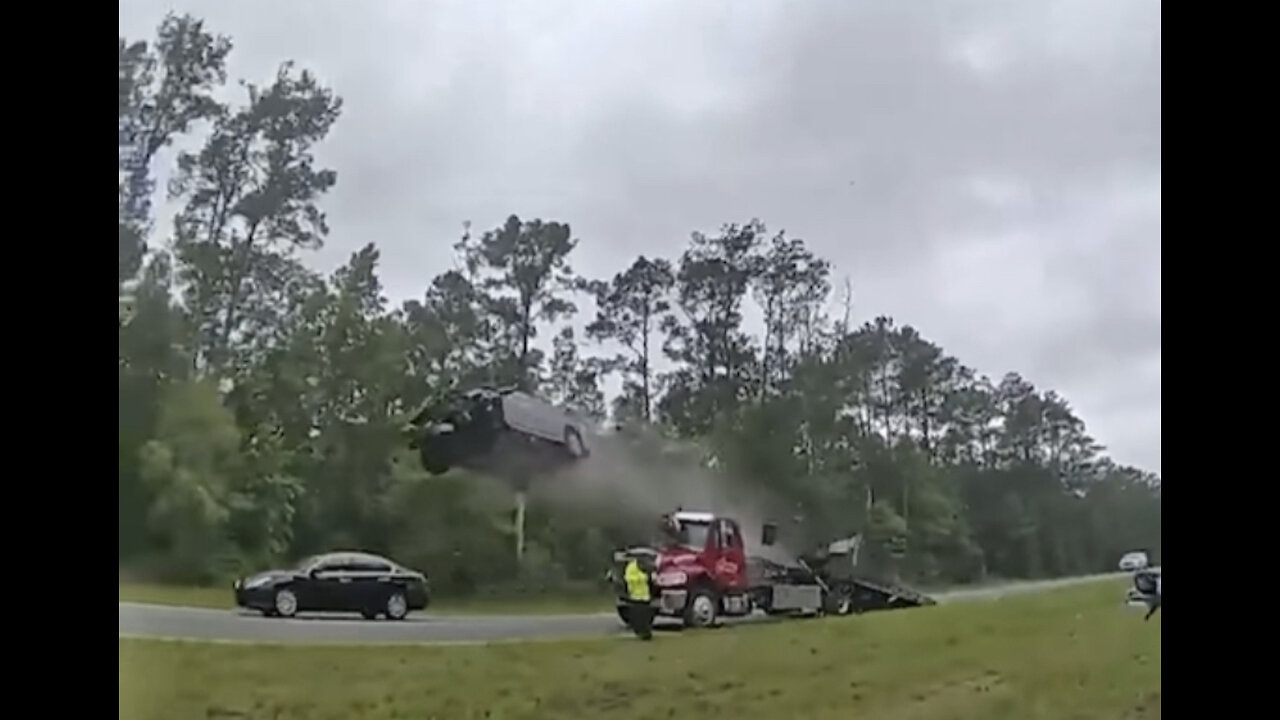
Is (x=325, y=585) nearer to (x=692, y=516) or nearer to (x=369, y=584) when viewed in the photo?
(x=369, y=584)

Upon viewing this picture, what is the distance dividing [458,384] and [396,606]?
14.6 inches

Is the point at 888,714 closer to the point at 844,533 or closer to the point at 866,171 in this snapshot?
the point at 844,533

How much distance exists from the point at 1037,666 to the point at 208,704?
132cm

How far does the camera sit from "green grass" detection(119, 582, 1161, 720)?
74.8 inches

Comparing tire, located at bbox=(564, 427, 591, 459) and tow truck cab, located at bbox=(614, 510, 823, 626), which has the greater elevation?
tire, located at bbox=(564, 427, 591, 459)

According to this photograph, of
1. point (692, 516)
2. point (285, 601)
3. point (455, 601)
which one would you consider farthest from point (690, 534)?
point (285, 601)

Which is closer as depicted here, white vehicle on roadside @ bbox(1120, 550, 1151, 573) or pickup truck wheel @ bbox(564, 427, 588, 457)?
white vehicle on roadside @ bbox(1120, 550, 1151, 573)

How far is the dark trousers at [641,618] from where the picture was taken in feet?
6.36

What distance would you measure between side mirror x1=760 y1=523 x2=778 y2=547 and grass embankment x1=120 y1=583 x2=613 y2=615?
0.27 m

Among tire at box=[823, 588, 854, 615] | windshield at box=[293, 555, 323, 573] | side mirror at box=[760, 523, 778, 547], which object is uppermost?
side mirror at box=[760, 523, 778, 547]

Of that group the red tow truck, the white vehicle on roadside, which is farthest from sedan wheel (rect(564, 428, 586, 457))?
the white vehicle on roadside

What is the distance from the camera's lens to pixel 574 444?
6.55 ft

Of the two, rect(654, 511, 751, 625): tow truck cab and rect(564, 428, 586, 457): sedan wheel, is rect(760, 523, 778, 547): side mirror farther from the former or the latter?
rect(564, 428, 586, 457): sedan wheel
